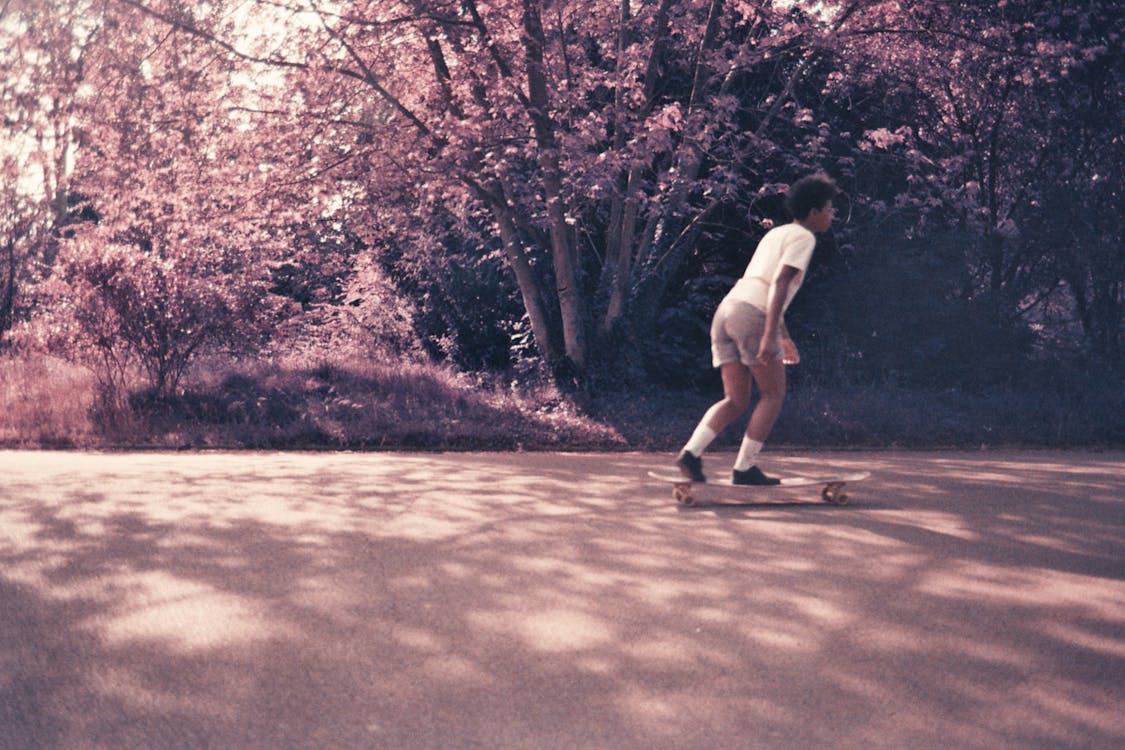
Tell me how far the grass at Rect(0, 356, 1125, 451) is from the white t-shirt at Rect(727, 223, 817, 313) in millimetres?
4982

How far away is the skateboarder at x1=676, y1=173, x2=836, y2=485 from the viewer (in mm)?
7891

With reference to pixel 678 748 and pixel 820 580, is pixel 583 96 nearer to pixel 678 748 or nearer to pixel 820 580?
pixel 820 580

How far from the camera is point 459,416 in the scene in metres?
14.0

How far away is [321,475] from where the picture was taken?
10102mm

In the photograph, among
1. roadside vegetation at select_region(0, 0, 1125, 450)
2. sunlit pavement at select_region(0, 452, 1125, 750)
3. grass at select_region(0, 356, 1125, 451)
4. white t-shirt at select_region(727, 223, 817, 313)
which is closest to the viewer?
sunlit pavement at select_region(0, 452, 1125, 750)

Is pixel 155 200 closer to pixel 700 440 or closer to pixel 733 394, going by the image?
pixel 700 440

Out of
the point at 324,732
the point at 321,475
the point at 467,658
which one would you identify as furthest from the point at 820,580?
the point at 321,475

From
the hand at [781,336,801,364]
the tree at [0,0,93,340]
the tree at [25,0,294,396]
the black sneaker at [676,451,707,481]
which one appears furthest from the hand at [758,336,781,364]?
the tree at [0,0,93,340]

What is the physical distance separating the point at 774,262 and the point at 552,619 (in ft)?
11.9

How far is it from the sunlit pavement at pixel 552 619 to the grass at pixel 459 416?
393 centimetres

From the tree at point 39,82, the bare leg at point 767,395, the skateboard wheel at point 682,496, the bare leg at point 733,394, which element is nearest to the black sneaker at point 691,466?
the skateboard wheel at point 682,496

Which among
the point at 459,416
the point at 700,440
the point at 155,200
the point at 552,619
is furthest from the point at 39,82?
the point at 552,619

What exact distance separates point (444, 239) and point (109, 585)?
14.4 m

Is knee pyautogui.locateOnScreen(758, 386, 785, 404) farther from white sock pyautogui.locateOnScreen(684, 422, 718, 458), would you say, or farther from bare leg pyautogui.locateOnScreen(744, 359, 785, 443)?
white sock pyautogui.locateOnScreen(684, 422, 718, 458)
